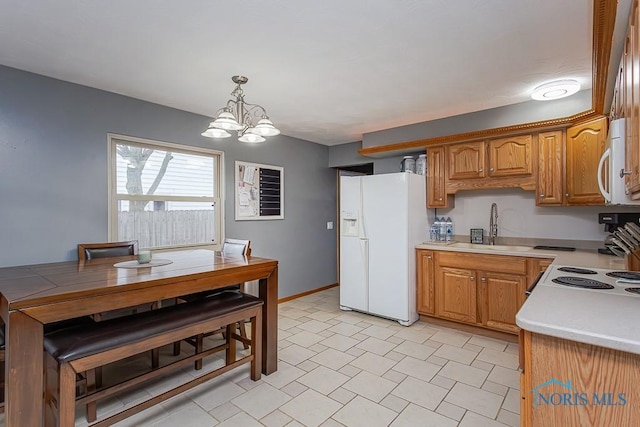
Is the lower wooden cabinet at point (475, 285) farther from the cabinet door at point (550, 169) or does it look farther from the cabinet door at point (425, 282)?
the cabinet door at point (550, 169)

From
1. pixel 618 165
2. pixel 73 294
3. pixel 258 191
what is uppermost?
pixel 258 191

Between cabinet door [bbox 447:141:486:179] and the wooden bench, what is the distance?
2.57 meters

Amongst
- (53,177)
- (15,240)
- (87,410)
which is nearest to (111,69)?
(53,177)

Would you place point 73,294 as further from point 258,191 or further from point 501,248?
point 501,248

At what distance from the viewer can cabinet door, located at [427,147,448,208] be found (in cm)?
362

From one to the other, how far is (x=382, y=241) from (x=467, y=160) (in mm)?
1276

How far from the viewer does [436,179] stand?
3668 mm

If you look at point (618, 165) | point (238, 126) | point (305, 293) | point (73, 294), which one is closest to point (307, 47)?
point (238, 126)

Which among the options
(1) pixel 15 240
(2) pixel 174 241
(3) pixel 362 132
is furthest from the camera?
(3) pixel 362 132

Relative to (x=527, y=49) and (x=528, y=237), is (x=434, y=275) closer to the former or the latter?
(x=528, y=237)

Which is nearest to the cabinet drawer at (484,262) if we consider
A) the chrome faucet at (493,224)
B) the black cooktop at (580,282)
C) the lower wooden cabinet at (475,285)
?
the lower wooden cabinet at (475,285)

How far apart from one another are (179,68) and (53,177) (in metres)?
1.34

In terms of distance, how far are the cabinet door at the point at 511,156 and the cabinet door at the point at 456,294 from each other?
1.08m

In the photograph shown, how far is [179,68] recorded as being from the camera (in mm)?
2367
